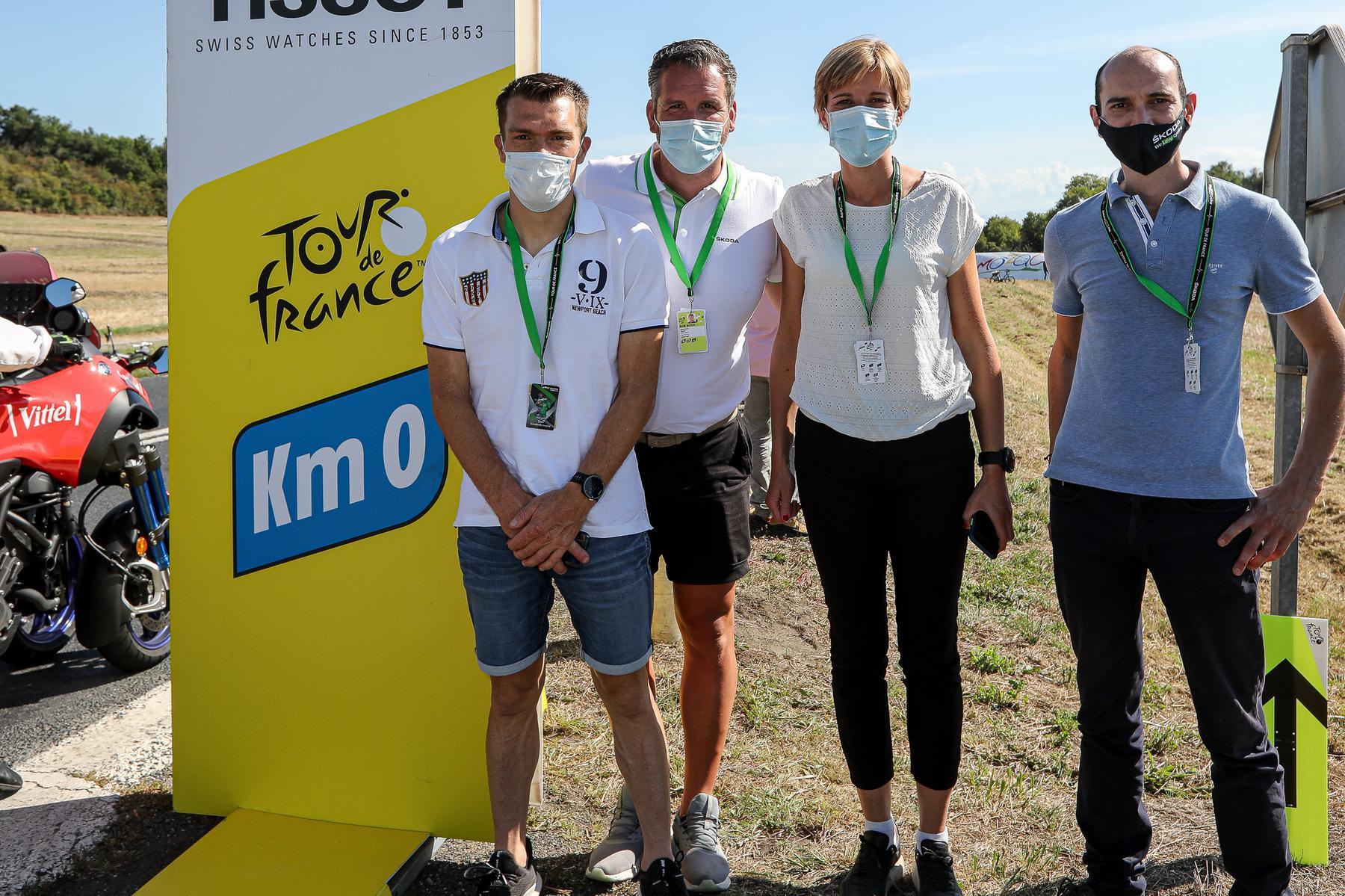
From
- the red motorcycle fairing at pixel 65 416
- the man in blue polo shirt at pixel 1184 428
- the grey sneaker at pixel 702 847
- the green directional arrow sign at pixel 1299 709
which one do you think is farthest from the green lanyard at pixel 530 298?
the red motorcycle fairing at pixel 65 416

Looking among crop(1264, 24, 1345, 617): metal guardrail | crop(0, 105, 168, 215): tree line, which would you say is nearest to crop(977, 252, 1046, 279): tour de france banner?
crop(1264, 24, 1345, 617): metal guardrail

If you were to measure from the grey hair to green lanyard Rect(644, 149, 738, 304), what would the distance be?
0.76 ft

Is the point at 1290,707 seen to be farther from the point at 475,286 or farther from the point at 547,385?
the point at 475,286

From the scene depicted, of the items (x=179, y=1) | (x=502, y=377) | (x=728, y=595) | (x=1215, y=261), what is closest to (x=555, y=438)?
(x=502, y=377)

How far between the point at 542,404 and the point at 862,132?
1.05 meters

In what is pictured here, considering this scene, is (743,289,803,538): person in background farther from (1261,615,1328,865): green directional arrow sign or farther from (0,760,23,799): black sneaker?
(0,760,23,799): black sneaker

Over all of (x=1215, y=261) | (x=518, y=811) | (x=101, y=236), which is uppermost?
(x=101, y=236)

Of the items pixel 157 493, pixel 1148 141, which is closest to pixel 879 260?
pixel 1148 141

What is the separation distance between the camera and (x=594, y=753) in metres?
3.84

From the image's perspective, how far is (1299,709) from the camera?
312cm

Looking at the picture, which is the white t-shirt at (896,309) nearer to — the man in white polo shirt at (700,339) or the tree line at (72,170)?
the man in white polo shirt at (700,339)

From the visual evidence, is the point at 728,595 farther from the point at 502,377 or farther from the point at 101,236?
the point at 101,236

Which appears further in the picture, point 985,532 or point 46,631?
point 46,631

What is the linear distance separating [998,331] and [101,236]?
3722cm
